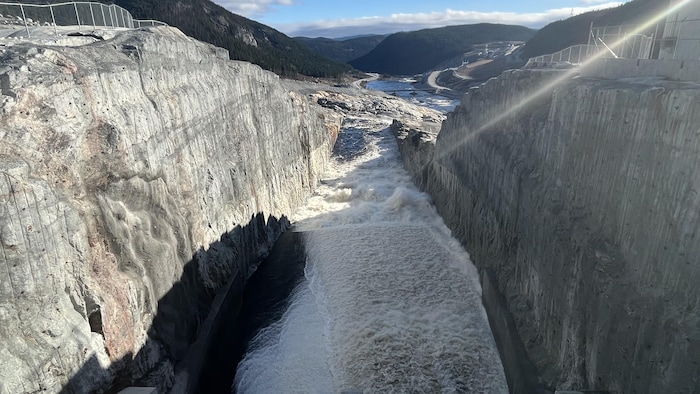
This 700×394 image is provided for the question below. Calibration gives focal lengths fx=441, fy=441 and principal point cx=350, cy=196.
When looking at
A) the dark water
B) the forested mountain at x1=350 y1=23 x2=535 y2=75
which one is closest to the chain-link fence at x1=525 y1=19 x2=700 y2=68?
the dark water

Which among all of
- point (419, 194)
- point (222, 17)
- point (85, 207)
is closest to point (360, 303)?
point (85, 207)

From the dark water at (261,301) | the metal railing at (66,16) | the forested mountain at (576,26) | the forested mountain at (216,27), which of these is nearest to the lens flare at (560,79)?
the dark water at (261,301)

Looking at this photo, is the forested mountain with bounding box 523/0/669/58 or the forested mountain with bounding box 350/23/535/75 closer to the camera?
the forested mountain with bounding box 523/0/669/58

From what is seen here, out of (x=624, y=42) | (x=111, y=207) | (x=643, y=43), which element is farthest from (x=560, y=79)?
(x=111, y=207)

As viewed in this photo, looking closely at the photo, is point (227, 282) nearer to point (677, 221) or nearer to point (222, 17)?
point (677, 221)

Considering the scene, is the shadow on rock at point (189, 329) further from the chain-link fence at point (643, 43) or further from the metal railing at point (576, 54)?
the metal railing at point (576, 54)

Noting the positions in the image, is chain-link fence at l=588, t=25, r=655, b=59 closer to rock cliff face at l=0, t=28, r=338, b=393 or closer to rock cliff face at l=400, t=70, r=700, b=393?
rock cliff face at l=400, t=70, r=700, b=393
